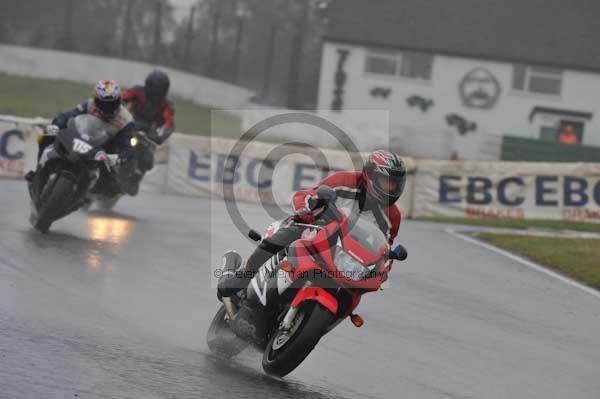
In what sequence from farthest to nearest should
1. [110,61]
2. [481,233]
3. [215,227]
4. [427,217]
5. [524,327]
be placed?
1. [110,61]
2. [427,217]
3. [481,233]
4. [215,227]
5. [524,327]

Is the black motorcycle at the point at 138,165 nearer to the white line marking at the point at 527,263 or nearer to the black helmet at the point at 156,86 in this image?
the black helmet at the point at 156,86

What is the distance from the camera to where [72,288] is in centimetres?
993

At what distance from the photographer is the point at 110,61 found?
46.9m

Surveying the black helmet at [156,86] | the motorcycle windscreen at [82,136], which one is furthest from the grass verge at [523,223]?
the motorcycle windscreen at [82,136]

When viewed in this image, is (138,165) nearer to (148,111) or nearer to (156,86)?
(148,111)

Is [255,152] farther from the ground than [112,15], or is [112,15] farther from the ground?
[112,15]

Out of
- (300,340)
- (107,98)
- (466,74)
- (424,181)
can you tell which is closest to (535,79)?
(466,74)

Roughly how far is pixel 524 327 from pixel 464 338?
4.12 feet

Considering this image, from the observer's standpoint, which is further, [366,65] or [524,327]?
[366,65]

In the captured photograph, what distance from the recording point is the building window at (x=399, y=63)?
47.8 meters

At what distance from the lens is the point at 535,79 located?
4759cm

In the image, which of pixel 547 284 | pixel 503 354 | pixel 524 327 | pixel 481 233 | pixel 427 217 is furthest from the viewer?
pixel 427 217

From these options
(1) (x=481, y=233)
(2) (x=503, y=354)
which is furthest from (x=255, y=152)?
(2) (x=503, y=354)

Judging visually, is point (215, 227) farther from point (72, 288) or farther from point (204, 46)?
point (204, 46)
